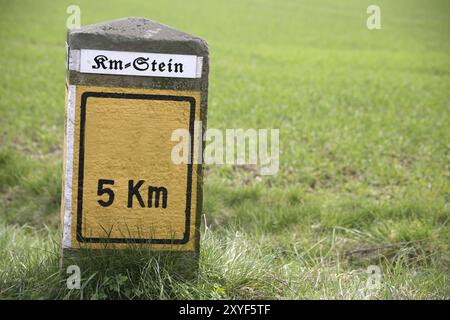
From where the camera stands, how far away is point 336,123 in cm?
1004

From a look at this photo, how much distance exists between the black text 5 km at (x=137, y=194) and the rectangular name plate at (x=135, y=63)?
24.0 inches

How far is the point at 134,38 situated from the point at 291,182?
156 inches

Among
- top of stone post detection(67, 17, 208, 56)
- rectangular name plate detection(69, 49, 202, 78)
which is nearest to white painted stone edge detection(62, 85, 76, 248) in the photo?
rectangular name plate detection(69, 49, 202, 78)

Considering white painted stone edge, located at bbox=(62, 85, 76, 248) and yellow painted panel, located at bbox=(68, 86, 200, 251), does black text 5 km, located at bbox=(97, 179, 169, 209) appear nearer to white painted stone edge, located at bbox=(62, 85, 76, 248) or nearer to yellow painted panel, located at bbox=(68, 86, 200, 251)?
yellow painted panel, located at bbox=(68, 86, 200, 251)

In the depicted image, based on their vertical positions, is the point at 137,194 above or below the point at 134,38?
below

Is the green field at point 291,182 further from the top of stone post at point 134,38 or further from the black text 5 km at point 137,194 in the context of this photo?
the top of stone post at point 134,38

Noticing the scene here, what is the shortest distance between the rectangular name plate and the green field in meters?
1.02

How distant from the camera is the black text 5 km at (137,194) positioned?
3.85m

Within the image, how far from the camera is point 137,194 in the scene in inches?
153

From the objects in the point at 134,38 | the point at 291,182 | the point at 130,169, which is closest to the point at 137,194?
the point at 130,169

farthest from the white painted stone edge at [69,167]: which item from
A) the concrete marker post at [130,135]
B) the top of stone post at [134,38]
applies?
the top of stone post at [134,38]

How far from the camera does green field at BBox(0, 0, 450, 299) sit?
12.9ft

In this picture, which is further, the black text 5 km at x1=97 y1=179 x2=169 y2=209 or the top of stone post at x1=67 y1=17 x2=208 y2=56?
the black text 5 km at x1=97 y1=179 x2=169 y2=209

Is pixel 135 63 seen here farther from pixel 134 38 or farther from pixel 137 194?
pixel 137 194
